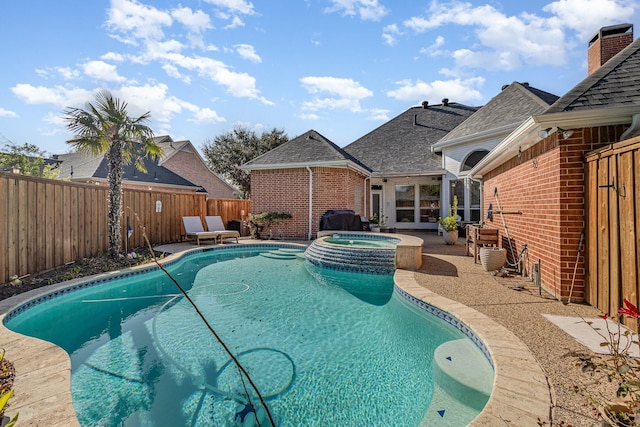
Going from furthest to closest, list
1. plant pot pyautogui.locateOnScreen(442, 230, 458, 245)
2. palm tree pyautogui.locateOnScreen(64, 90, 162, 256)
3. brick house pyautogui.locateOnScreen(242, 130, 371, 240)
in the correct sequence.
A: brick house pyautogui.locateOnScreen(242, 130, 371, 240) < plant pot pyautogui.locateOnScreen(442, 230, 458, 245) < palm tree pyautogui.locateOnScreen(64, 90, 162, 256)

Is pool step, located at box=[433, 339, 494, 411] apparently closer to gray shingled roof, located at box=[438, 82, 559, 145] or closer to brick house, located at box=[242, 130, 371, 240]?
brick house, located at box=[242, 130, 371, 240]

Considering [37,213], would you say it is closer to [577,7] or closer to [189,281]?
[189,281]

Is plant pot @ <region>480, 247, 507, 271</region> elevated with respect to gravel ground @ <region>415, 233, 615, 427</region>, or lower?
elevated

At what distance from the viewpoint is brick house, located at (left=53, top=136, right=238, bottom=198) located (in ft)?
56.7

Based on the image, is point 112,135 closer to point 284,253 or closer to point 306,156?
point 284,253

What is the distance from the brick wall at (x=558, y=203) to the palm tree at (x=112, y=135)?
9.87m

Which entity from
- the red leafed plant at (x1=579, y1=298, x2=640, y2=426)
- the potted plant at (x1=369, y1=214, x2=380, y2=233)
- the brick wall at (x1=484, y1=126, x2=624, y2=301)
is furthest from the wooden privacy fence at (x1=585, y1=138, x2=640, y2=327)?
the potted plant at (x1=369, y1=214, x2=380, y2=233)

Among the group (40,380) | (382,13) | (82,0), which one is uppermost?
(382,13)

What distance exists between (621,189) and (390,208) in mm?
13510

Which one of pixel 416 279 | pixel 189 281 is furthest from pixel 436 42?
pixel 189 281

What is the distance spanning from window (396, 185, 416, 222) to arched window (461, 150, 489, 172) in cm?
321

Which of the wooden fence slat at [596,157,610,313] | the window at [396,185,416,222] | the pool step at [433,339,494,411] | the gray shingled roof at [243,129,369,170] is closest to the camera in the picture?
the pool step at [433,339,494,411]

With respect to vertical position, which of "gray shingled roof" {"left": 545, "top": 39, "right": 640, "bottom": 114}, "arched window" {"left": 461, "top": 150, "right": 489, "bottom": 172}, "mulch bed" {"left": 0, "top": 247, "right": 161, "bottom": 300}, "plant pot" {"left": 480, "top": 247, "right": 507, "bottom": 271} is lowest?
"mulch bed" {"left": 0, "top": 247, "right": 161, "bottom": 300}

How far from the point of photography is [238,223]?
15.9 metres
